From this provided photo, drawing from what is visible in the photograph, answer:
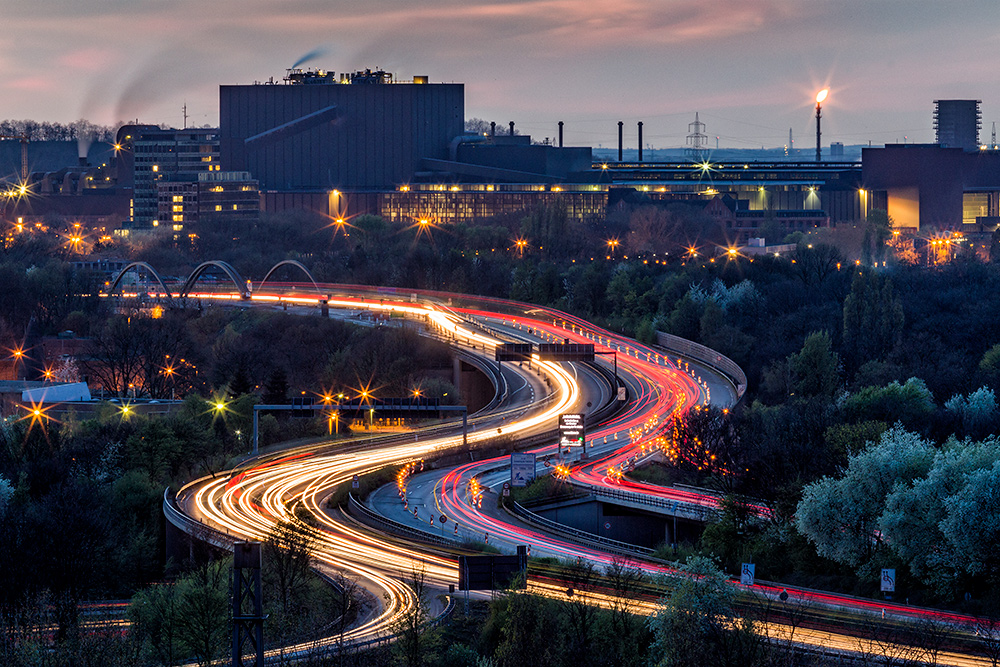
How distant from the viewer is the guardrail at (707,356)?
228 ft

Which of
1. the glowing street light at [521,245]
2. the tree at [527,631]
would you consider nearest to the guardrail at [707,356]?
the tree at [527,631]

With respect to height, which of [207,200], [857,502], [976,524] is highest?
[207,200]

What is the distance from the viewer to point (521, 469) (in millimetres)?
51500

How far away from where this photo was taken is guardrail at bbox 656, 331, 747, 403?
6950cm

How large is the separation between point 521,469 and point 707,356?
1101 inches

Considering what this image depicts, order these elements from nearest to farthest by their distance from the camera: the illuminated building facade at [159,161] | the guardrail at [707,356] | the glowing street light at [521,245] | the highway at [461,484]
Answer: the highway at [461,484]
the guardrail at [707,356]
the glowing street light at [521,245]
the illuminated building facade at [159,161]

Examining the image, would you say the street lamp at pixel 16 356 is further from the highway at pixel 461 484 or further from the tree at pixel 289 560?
the tree at pixel 289 560

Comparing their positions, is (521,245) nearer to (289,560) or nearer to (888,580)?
(289,560)

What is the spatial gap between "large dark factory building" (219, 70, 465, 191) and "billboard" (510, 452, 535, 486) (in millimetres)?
113555

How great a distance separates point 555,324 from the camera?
92875 mm

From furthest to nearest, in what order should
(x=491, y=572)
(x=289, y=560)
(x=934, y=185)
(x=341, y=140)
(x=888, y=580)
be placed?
(x=341, y=140) → (x=934, y=185) → (x=289, y=560) → (x=888, y=580) → (x=491, y=572)

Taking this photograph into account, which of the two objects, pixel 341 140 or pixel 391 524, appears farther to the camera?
pixel 341 140

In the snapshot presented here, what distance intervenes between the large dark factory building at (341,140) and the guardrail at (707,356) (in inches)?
3278

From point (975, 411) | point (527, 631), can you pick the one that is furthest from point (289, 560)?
point (975, 411)
